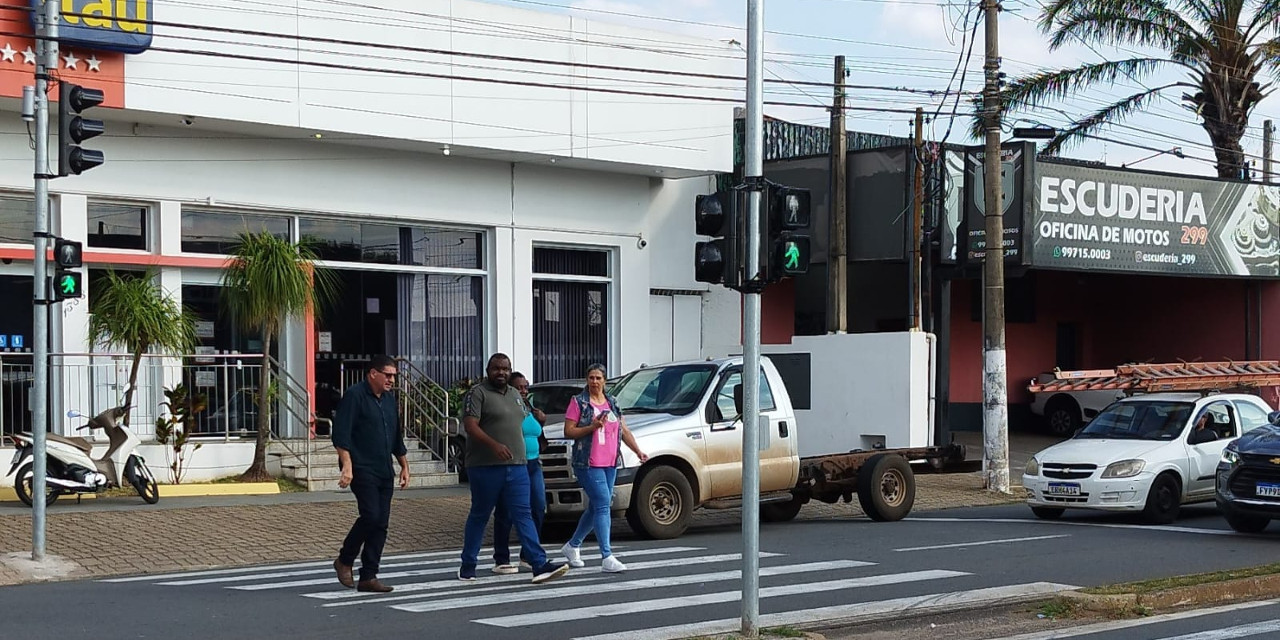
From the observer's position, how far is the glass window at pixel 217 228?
2103cm

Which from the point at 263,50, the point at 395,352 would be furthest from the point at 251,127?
the point at 395,352

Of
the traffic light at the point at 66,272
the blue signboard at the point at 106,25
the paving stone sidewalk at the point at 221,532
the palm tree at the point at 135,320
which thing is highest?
the blue signboard at the point at 106,25

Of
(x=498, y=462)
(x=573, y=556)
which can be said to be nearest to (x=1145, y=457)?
(x=573, y=556)

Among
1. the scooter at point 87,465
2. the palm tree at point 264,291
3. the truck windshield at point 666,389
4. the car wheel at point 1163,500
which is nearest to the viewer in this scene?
the truck windshield at point 666,389

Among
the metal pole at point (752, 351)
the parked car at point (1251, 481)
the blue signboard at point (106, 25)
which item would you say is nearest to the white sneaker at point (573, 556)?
the metal pole at point (752, 351)

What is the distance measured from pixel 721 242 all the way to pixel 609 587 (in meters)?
3.53

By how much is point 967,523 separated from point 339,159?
10.7m

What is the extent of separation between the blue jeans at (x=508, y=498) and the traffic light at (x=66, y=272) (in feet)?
15.3

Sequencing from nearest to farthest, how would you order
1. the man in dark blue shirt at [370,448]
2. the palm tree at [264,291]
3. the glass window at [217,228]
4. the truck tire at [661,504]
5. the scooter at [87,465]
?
the man in dark blue shirt at [370,448]
the truck tire at [661,504]
the scooter at [87,465]
the palm tree at [264,291]
the glass window at [217,228]

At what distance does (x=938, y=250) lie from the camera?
27.0m

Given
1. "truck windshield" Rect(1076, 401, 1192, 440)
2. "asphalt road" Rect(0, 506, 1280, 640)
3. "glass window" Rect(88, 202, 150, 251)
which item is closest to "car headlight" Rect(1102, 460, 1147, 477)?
"asphalt road" Rect(0, 506, 1280, 640)

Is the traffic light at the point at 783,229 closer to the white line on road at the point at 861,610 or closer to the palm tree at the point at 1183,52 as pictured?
the white line on road at the point at 861,610

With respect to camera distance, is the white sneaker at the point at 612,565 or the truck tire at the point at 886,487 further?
the truck tire at the point at 886,487

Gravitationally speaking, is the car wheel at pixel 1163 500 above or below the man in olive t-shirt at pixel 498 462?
below
